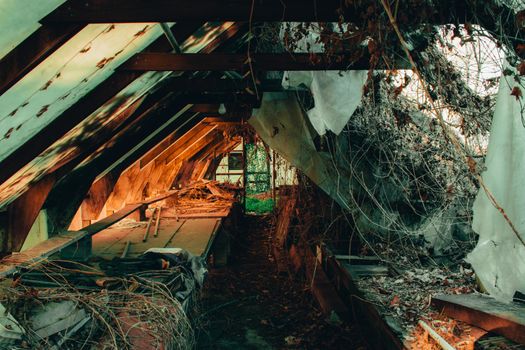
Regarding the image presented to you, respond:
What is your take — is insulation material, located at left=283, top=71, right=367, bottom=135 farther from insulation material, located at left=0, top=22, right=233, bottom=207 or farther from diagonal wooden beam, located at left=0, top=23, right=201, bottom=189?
diagonal wooden beam, located at left=0, top=23, right=201, bottom=189

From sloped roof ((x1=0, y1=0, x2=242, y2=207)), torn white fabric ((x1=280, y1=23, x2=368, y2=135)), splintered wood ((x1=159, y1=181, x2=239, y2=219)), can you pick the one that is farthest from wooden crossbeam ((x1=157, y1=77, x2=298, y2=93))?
splintered wood ((x1=159, y1=181, x2=239, y2=219))

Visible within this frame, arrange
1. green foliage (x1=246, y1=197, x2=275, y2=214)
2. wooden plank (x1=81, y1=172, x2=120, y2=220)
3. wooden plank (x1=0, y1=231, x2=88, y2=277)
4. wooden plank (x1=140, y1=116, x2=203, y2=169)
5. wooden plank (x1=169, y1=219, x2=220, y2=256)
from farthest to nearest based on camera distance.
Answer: green foliage (x1=246, y1=197, x2=275, y2=214) < wooden plank (x1=140, y1=116, x2=203, y2=169) < wooden plank (x1=81, y1=172, x2=120, y2=220) < wooden plank (x1=169, y1=219, x2=220, y2=256) < wooden plank (x1=0, y1=231, x2=88, y2=277)

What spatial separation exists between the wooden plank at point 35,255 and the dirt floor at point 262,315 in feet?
5.95

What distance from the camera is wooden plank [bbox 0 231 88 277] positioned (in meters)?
4.09

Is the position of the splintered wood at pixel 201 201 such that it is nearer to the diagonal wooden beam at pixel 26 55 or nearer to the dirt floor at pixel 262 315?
the dirt floor at pixel 262 315

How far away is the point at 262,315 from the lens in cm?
673

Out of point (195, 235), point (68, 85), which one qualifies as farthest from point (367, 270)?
point (68, 85)

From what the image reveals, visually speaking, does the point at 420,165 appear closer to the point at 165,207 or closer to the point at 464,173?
the point at 464,173

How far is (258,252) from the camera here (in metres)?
10.8

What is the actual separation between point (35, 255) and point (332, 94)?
343 cm

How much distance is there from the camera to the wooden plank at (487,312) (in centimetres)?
355

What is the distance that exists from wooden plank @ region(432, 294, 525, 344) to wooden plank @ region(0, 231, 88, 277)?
3814mm

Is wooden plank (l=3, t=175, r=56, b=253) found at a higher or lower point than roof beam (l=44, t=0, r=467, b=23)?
lower

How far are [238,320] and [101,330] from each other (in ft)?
10.9
